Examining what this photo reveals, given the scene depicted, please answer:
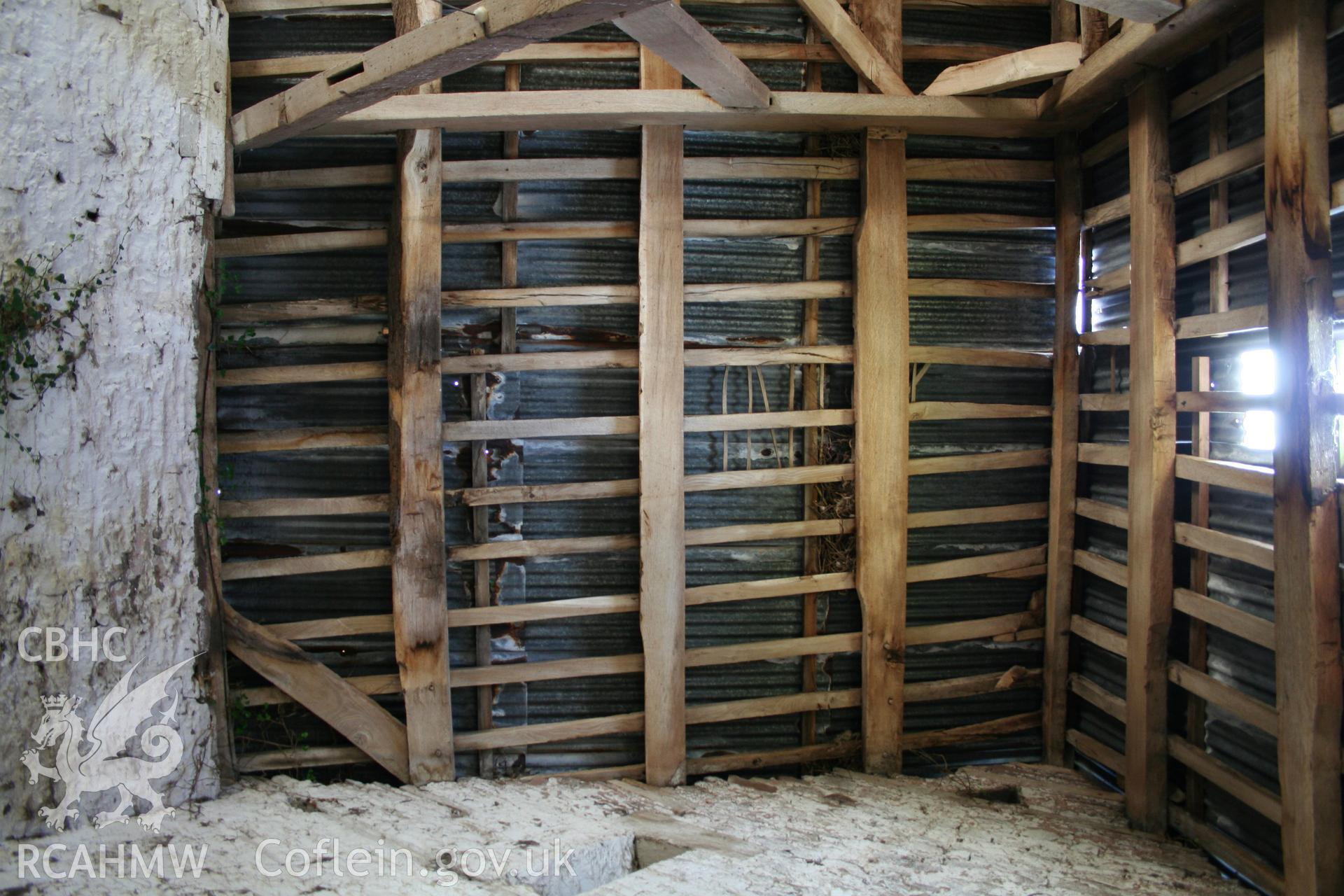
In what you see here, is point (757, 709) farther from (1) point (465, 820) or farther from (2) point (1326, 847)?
(2) point (1326, 847)

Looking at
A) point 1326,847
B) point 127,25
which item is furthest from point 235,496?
point 1326,847

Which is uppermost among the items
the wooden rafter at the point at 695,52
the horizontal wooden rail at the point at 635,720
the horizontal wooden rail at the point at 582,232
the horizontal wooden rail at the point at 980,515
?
the wooden rafter at the point at 695,52

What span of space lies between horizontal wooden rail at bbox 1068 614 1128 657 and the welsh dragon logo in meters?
3.77

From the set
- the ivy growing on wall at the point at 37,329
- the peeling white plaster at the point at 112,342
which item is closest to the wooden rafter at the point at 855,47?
the peeling white plaster at the point at 112,342

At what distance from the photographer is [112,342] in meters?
3.02

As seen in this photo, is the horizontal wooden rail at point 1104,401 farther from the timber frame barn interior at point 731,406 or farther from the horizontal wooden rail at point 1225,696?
the horizontal wooden rail at point 1225,696

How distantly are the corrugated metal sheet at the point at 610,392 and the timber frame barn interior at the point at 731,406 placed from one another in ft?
0.05

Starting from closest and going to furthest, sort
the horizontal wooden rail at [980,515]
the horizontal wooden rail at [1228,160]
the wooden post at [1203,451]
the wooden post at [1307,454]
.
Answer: the wooden post at [1307,454] < the horizontal wooden rail at [1228,160] < the wooden post at [1203,451] < the horizontal wooden rail at [980,515]

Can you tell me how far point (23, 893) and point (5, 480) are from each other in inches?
51.7

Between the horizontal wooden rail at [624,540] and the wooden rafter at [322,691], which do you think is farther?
the horizontal wooden rail at [624,540]

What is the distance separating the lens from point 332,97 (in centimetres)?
286

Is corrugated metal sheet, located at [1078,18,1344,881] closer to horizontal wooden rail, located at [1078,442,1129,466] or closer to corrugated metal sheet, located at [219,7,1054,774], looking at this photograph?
horizontal wooden rail, located at [1078,442,1129,466]

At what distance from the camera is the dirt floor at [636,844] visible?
2625 millimetres

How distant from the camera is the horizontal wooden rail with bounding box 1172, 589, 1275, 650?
9.12 feet
